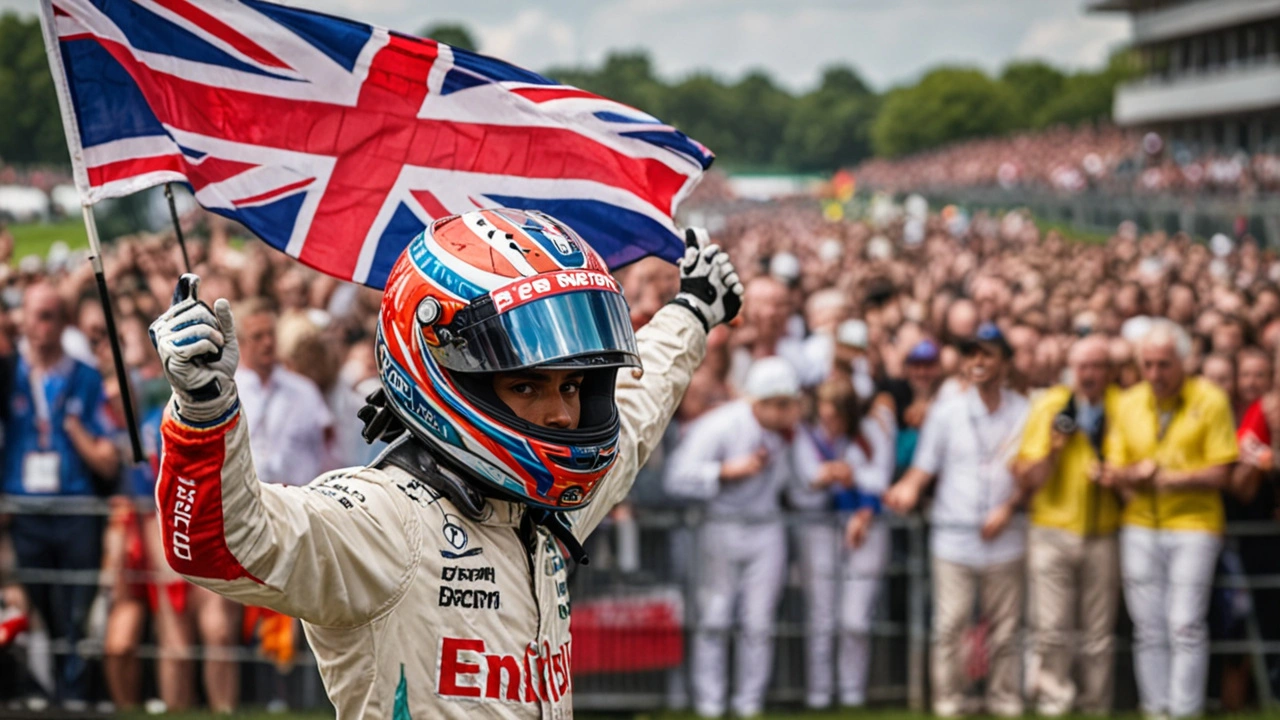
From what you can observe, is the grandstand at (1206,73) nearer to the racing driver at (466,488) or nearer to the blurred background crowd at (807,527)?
the blurred background crowd at (807,527)

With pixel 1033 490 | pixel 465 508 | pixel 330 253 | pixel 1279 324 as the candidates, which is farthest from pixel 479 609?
pixel 1279 324

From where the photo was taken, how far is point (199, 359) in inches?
101

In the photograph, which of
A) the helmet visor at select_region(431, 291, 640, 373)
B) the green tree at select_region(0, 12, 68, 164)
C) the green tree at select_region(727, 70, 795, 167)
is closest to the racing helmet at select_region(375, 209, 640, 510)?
the helmet visor at select_region(431, 291, 640, 373)

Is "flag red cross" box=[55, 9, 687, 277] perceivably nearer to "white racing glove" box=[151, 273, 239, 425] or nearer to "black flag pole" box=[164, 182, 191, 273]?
"black flag pole" box=[164, 182, 191, 273]

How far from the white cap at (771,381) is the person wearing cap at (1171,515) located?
1771mm

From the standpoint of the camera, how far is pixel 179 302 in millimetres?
2646

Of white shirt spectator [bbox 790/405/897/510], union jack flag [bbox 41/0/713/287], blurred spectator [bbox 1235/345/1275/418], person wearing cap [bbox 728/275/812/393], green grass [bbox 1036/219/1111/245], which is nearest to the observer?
union jack flag [bbox 41/0/713/287]

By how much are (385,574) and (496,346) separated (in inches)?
19.3

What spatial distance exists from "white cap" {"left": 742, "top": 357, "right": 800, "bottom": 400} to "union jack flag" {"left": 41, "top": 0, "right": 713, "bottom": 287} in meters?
4.00

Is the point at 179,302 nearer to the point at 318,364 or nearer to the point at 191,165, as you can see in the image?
the point at 191,165

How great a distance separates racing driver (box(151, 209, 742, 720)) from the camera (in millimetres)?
2953

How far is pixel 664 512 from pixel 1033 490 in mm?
2035

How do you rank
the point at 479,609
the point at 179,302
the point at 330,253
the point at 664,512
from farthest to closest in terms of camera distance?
1. the point at 664,512
2. the point at 330,253
3. the point at 479,609
4. the point at 179,302

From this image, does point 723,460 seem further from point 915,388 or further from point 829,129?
point 829,129
